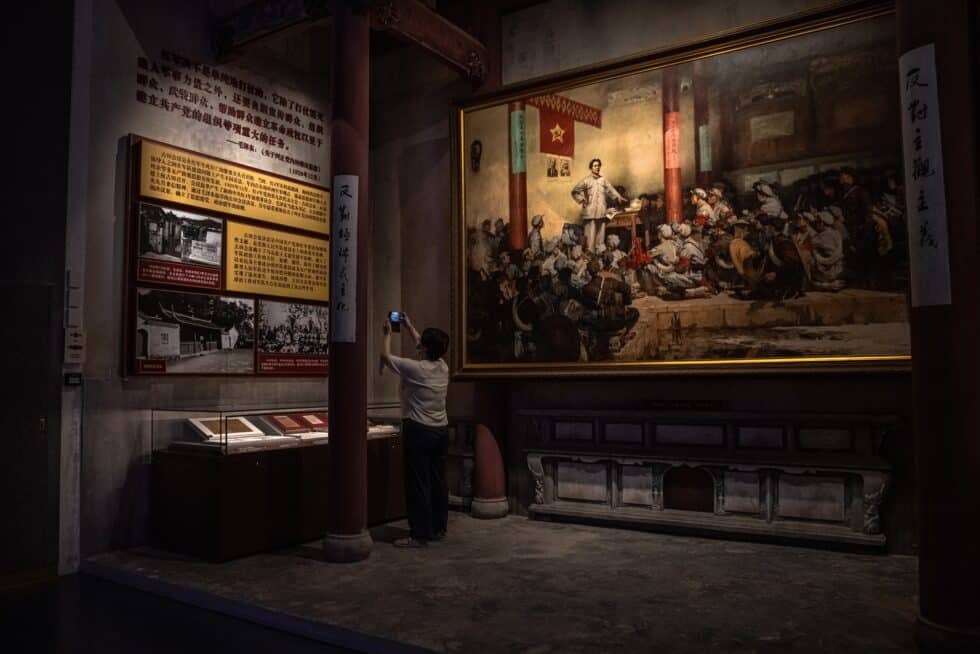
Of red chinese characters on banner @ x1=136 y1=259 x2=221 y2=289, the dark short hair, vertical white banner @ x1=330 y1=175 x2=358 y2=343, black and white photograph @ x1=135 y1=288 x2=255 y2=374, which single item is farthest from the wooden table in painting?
red chinese characters on banner @ x1=136 y1=259 x2=221 y2=289

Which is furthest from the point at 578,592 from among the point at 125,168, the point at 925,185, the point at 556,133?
the point at 125,168

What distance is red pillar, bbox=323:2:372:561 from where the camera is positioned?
215 inches

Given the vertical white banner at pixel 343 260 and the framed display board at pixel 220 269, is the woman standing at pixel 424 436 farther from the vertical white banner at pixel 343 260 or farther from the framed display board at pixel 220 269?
the framed display board at pixel 220 269

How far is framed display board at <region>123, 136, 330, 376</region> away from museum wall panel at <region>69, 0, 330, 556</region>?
0.14m

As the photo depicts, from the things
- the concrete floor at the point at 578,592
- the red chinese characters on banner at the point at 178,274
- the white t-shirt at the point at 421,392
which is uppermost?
the red chinese characters on banner at the point at 178,274

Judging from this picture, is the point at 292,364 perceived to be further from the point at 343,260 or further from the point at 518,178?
the point at 518,178

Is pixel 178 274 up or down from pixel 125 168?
down

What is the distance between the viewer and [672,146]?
6.25 m

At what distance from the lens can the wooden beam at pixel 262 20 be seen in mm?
6247

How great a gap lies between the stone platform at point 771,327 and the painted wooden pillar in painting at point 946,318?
173cm

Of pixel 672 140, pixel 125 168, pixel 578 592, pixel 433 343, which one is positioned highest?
pixel 672 140

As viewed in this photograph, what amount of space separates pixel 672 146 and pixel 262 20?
388 cm

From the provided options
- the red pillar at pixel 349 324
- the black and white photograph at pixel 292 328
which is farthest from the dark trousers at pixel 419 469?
the black and white photograph at pixel 292 328

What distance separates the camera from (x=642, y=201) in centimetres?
639
